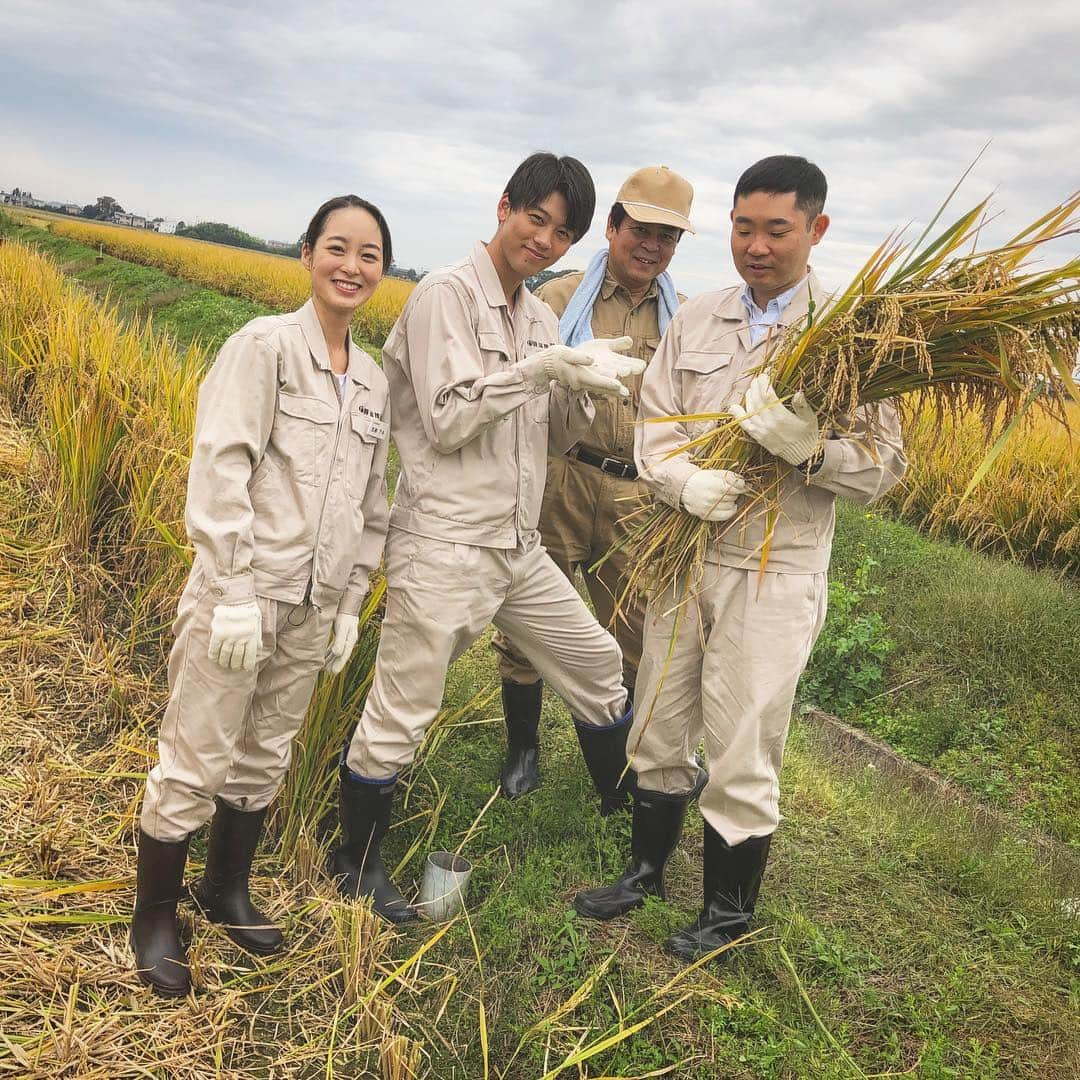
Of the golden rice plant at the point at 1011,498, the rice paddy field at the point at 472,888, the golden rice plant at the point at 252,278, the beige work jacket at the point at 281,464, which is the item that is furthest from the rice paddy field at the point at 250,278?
the beige work jacket at the point at 281,464

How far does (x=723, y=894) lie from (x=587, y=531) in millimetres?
1257

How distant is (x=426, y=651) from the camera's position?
7.35 ft

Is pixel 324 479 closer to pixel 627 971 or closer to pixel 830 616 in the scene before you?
pixel 627 971

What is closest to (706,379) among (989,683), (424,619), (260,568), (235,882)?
(424,619)

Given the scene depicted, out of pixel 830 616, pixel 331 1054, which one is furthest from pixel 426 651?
pixel 830 616

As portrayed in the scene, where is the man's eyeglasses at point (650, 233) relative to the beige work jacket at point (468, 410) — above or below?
above

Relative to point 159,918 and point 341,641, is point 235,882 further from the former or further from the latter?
point 341,641

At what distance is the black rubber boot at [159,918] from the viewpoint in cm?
192

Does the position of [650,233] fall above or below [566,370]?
above

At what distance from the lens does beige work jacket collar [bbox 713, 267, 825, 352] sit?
218cm

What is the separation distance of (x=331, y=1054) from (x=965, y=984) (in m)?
1.64

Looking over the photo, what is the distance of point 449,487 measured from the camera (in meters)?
2.22

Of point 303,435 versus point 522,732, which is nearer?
point 303,435

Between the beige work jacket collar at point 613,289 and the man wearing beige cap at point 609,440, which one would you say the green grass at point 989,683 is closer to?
the man wearing beige cap at point 609,440
